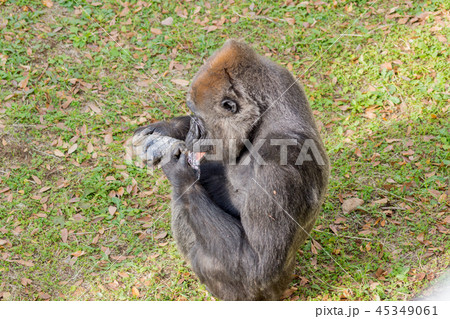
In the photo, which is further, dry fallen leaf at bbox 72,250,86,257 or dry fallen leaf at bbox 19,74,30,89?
dry fallen leaf at bbox 19,74,30,89

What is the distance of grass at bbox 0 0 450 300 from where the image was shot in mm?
6109

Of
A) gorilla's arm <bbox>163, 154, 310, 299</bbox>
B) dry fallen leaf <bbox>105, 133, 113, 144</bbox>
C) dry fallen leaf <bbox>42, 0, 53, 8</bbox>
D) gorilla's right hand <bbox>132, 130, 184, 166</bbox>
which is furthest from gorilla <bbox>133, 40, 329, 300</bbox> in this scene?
dry fallen leaf <bbox>42, 0, 53, 8</bbox>

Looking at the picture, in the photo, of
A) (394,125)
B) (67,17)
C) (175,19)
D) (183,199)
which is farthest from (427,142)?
(67,17)

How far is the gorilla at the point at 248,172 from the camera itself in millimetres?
4539

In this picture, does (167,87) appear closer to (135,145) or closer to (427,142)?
(135,145)

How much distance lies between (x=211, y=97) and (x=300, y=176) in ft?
3.74

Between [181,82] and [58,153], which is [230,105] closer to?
[58,153]

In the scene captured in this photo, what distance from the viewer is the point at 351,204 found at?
6695 mm

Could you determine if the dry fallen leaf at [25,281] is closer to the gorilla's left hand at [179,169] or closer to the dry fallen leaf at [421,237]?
the gorilla's left hand at [179,169]

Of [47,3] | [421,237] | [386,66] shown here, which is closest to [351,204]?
[421,237]

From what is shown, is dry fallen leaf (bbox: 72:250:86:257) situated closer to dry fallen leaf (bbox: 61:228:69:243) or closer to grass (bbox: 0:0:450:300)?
grass (bbox: 0:0:450:300)

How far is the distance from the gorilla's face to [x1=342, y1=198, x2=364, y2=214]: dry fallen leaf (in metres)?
2.29

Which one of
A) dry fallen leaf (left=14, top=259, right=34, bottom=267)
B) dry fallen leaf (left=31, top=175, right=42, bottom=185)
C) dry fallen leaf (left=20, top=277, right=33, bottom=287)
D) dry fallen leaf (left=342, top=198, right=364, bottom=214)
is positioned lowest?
dry fallen leaf (left=20, top=277, right=33, bottom=287)

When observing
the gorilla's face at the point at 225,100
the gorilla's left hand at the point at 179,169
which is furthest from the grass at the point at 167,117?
the gorilla's face at the point at 225,100
